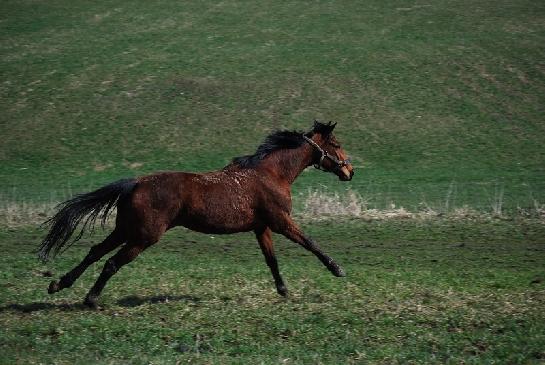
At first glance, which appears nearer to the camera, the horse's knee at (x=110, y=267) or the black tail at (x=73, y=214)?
the horse's knee at (x=110, y=267)

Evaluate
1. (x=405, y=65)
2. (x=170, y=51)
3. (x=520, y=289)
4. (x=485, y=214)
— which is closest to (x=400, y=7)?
(x=405, y=65)

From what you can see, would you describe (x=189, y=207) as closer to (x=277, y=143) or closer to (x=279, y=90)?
(x=277, y=143)

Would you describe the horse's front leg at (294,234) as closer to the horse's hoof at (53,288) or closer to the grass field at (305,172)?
the grass field at (305,172)

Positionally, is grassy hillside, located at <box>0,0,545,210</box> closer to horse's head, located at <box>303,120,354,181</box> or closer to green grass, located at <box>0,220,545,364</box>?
green grass, located at <box>0,220,545,364</box>

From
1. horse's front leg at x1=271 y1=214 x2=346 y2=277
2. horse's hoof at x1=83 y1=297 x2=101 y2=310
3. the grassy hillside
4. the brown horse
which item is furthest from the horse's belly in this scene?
the grassy hillside

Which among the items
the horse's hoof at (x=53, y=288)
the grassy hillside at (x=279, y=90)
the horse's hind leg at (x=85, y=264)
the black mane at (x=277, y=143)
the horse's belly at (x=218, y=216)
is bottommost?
the grassy hillside at (x=279, y=90)

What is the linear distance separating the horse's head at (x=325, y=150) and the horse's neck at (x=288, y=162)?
13cm

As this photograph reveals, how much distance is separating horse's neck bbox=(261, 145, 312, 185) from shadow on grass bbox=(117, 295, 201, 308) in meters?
1.83

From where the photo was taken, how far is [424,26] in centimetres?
3928

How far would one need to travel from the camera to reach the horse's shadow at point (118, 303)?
32.3ft

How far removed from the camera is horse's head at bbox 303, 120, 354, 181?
1132 cm

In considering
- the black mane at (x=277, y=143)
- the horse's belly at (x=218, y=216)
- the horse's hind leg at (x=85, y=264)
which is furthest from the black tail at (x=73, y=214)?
the black mane at (x=277, y=143)

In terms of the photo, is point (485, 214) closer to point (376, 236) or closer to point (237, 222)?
point (376, 236)

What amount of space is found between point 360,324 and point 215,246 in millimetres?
5850
